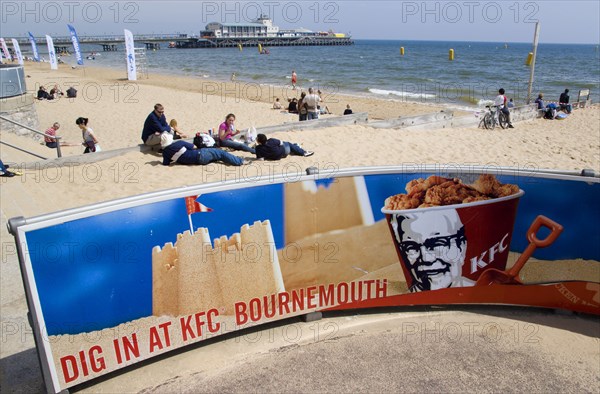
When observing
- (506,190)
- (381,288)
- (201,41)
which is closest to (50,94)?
(381,288)

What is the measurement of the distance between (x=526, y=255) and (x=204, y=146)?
8.11 m

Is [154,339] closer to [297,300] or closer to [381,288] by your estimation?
[297,300]

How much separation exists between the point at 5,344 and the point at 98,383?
1.30m

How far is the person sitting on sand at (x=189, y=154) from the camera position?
10828mm

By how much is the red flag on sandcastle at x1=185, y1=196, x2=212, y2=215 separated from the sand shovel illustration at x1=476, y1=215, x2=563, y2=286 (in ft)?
10.9

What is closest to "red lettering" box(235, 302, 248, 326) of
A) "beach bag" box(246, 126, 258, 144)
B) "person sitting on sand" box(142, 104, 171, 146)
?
"person sitting on sand" box(142, 104, 171, 146)

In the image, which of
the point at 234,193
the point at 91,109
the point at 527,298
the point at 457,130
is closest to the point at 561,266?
the point at 527,298

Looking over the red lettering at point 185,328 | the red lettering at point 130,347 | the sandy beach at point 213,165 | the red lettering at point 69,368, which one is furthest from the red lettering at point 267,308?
the red lettering at point 69,368

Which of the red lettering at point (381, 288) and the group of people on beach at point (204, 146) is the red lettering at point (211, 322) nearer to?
the red lettering at point (381, 288)

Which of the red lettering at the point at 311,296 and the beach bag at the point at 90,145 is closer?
the red lettering at the point at 311,296

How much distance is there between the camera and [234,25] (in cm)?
14012

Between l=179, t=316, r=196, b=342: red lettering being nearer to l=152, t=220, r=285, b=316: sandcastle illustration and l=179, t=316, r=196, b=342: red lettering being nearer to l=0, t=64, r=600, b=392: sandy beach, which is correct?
l=152, t=220, r=285, b=316: sandcastle illustration

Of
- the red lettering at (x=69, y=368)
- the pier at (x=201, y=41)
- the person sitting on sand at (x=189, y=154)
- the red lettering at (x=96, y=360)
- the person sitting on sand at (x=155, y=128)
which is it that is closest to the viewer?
the red lettering at (x=69, y=368)

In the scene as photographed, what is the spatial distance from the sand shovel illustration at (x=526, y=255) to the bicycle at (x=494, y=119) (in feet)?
45.2
